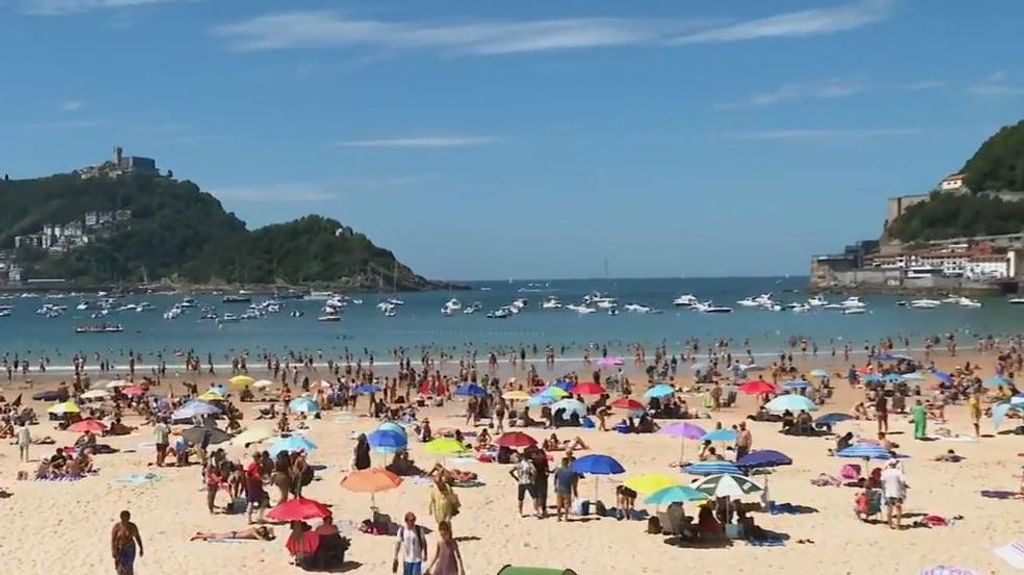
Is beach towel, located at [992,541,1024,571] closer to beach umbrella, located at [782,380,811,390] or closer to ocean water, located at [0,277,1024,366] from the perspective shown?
beach umbrella, located at [782,380,811,390]

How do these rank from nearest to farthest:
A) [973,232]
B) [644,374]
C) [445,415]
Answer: [445,415]
[644,374]
[973,232]

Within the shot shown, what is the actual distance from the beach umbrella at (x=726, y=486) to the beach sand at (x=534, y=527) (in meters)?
0.74

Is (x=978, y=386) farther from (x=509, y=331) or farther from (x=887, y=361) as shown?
(x=509, y=331)

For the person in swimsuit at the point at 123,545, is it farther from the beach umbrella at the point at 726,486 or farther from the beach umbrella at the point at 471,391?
the beach umbrella at the point at 471,391

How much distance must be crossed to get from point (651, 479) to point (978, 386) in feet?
67.1

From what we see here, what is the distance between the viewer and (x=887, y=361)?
147 feet

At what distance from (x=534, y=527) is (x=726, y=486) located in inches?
116

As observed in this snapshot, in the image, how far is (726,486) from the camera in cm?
1473

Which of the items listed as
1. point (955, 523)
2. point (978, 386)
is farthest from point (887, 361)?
point (955, 523)

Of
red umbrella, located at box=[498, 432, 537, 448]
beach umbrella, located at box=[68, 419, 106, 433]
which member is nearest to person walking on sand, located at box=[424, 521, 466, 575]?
red umbrella, located at box=[498, 432, 537, 448]

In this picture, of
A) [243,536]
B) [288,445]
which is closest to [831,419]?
[288,445]

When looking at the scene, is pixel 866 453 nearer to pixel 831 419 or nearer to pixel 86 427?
pixel 831 419

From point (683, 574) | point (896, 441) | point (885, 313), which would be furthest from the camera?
point (885, 313)

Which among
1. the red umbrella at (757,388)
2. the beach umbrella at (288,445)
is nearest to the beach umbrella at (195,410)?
the beach umbrella at (288,445)
